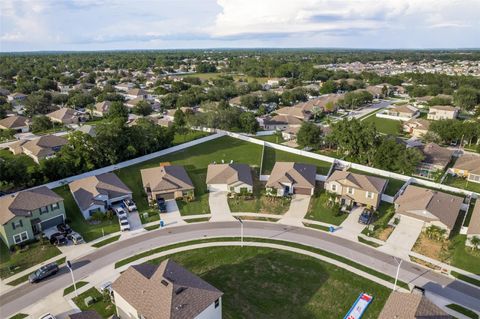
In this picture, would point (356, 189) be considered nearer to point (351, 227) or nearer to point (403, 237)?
point (351, 227)

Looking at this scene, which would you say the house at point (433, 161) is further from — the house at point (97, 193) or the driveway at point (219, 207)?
the house at point (97, 193)

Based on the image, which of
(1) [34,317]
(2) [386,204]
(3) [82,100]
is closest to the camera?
(1) [34,317]

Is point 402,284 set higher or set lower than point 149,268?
lower

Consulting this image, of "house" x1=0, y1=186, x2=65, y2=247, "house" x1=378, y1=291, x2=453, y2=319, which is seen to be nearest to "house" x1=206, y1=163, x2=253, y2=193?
"house" x1=0, y1=186, x2=65, y2=247

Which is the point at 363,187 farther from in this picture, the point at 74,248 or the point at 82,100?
the point at 82,100

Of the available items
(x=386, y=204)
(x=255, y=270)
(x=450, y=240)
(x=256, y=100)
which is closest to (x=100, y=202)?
(x=255, y=270)

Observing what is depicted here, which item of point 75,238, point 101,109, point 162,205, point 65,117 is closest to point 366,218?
point 162,205

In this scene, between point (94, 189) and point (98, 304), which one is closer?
point (98, 304)
